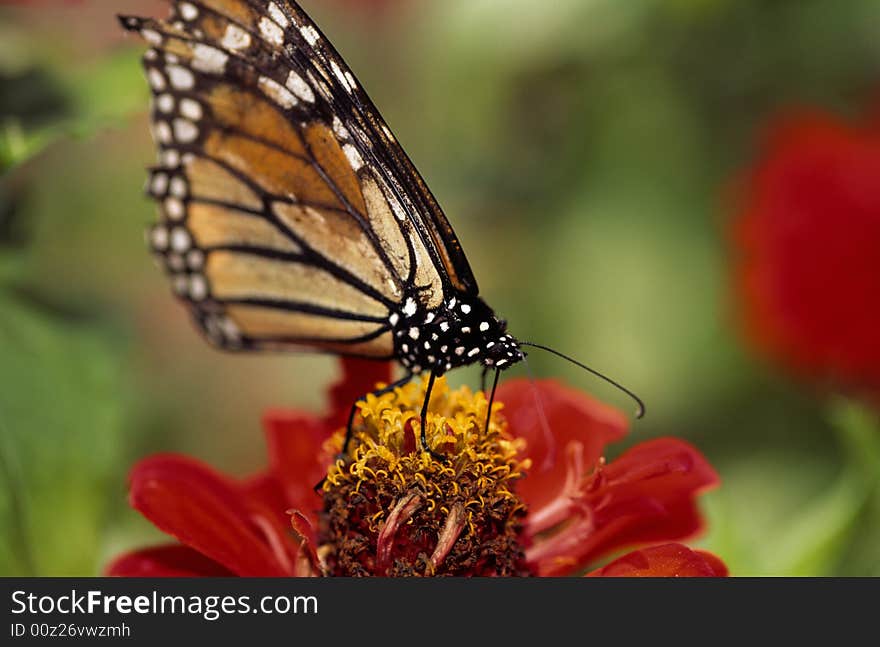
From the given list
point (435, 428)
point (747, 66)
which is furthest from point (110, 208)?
point (435, 428)

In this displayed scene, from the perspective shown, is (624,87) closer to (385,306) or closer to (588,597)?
(385,306)

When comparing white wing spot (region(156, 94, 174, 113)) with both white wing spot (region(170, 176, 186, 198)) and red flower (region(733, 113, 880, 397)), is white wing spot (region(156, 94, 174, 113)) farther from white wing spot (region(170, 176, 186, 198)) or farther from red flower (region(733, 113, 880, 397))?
red flower (region(733, 113, 880, 397))

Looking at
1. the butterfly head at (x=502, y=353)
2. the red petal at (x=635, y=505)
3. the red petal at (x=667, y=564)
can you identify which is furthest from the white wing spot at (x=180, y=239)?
the red petal at (x=667, y=564)

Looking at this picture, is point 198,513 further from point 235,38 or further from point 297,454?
point 235,38

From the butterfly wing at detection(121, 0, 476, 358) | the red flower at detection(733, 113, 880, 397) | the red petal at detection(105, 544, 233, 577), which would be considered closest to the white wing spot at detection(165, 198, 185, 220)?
the butterfly wing at detection(121, 0, 476, 358)

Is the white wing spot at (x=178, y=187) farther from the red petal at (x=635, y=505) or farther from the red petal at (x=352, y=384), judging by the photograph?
the red petal at (x=635, y=505)

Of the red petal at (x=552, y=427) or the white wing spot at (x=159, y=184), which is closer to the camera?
the red petal at (x=552, y=427)
